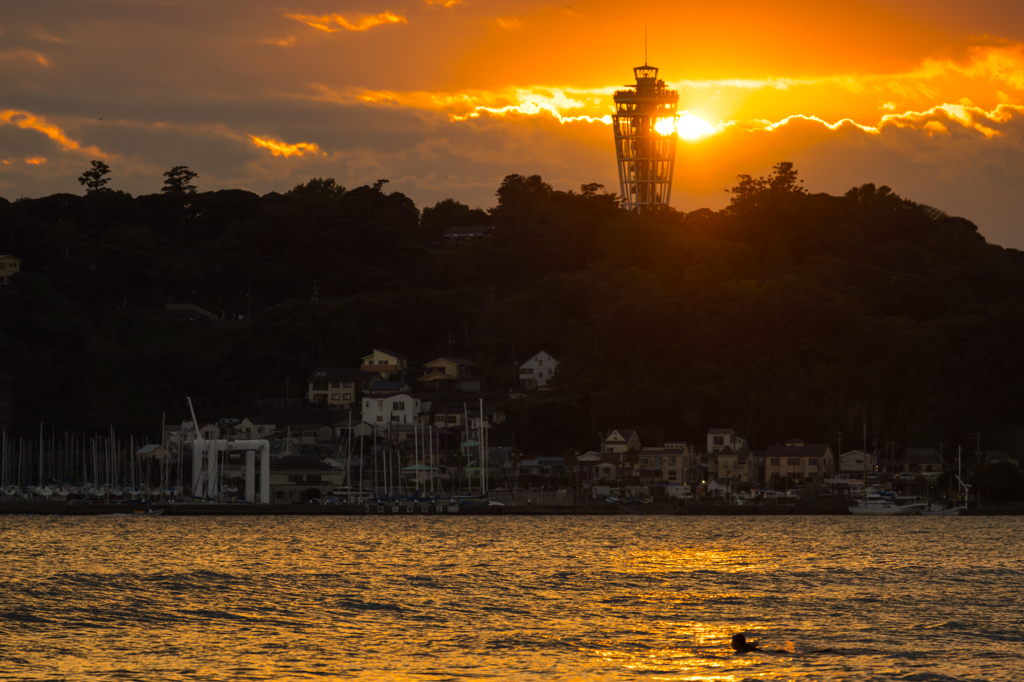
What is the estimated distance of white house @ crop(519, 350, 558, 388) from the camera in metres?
113

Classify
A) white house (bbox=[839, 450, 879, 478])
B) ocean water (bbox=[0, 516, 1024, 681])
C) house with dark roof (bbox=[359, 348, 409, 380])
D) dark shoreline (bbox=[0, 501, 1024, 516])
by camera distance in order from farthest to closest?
house with dark roof (bbox=[359, 348, 409, 380])
white house (bbox=[839, 450, 879, 478])
dark shoreline (bbox=[0, 501, 1024, 516])
ocean water (bbox=[0, 516, 1024, 681])

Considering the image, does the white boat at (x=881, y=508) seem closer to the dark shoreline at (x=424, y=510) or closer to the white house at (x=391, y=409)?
the dark shoreline at (x=424, y=510)

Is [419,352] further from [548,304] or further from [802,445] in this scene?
[802,445]

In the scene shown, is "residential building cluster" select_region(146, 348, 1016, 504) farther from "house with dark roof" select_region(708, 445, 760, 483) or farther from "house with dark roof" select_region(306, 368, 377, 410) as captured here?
"house with dark roof" select_region(306, 368, 377, 410)

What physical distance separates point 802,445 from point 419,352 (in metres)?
41.0

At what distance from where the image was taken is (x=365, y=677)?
2584cm

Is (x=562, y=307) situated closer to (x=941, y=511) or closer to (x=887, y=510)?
(x=887, y=510)

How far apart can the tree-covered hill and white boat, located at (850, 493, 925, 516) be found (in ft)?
36.0

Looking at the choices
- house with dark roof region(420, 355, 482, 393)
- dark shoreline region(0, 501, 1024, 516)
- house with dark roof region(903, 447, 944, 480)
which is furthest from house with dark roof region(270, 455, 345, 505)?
house with dark roof region(903, 447, 944, 480)

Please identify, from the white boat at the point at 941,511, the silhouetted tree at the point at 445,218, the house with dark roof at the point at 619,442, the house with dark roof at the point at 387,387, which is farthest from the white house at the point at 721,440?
the silhouetted tree at the point at 445,218

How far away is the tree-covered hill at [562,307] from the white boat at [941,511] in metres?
10.3

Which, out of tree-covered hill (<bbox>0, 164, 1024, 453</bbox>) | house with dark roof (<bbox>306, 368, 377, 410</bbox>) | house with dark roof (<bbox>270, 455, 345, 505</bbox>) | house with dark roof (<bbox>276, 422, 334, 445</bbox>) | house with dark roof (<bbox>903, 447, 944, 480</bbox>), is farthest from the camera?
house with dark roof (<bbox>306, 368, 377, 410</bbox>)

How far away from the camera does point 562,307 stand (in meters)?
117

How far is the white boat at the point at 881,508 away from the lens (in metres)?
83.0
